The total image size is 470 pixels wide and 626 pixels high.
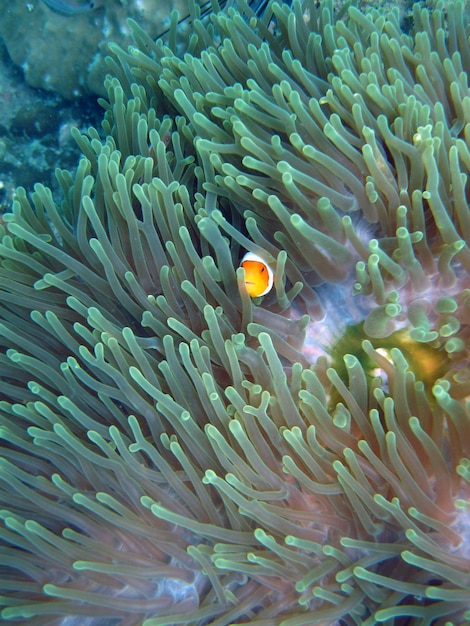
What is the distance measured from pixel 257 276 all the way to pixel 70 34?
332 centimetres

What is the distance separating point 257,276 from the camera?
1.97m

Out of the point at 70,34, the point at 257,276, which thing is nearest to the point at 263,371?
the point at 257,276

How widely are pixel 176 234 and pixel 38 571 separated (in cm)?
141

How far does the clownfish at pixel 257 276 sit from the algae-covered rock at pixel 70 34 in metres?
2.85

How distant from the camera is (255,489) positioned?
5.91 feet

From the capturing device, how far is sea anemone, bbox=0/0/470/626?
5.54 feet

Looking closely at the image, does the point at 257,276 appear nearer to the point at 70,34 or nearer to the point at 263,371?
the point at 263,371

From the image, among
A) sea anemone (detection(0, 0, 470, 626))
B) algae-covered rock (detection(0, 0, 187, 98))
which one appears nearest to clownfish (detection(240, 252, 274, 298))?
sea anemone (detection(0, 0, 470, 626))

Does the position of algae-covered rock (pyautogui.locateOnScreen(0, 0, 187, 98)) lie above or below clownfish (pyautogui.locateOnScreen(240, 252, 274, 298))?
above

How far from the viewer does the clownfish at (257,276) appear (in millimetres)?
1965

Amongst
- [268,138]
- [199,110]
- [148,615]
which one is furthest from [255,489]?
[199,110]

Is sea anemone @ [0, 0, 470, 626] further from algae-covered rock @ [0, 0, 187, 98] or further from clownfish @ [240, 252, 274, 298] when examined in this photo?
algae-covered rock @ [0, 0, 187, 98]

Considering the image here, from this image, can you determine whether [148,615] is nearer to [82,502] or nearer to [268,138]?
[82,502]

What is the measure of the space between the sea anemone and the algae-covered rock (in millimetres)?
1825
